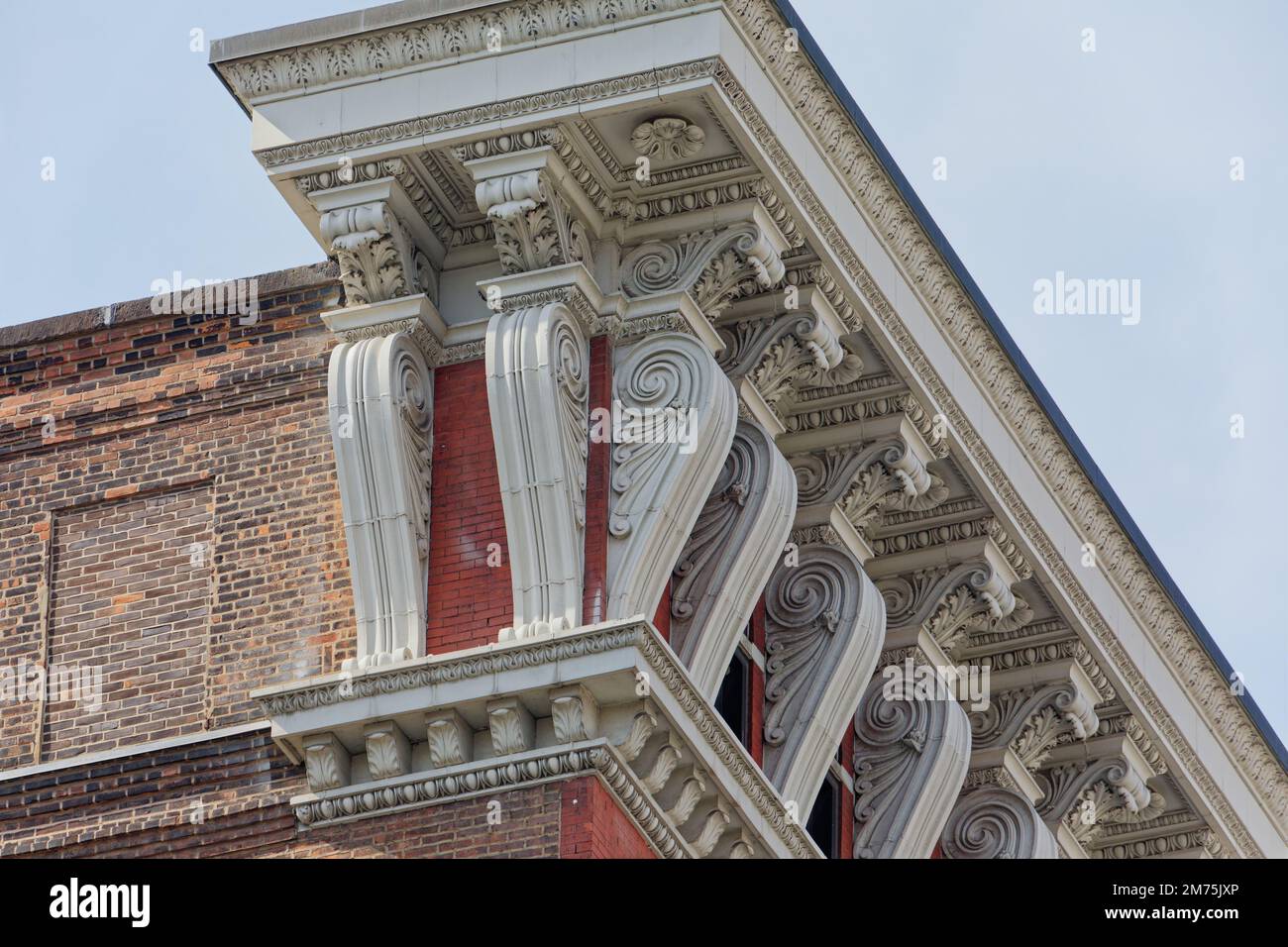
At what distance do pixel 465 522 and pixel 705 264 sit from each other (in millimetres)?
2065

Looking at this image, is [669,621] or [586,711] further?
[669,621]

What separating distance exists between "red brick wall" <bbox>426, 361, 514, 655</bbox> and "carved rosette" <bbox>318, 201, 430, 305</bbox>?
56cm

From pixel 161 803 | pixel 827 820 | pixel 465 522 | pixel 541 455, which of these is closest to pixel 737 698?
pixel 827 820

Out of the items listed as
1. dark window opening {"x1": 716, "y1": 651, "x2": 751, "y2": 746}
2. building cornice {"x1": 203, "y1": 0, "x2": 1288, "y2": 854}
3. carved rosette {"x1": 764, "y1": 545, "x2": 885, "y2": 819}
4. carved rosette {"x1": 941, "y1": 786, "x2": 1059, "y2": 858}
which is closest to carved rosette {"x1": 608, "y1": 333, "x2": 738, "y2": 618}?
building cornice {"x1": 203, "y1": 0, "x2": 1288, "y2": 854}

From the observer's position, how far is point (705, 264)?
21.4 metres

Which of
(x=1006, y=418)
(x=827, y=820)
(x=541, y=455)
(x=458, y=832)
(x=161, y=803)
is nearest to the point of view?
(x=458, y=832)

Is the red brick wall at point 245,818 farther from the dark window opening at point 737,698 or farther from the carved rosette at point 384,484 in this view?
the dark window opening at point 737,698

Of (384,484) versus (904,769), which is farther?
(904,769)

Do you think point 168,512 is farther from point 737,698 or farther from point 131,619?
point 737,698

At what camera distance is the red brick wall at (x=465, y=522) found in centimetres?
2050
